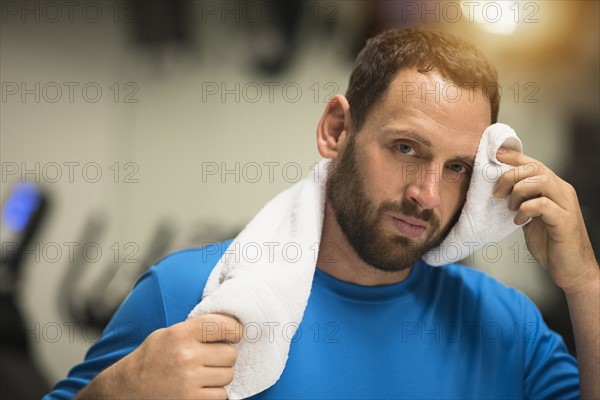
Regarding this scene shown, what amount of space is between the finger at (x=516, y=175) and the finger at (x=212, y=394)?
0.46 m

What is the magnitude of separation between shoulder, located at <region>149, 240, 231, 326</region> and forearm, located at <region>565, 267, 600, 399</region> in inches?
20.8

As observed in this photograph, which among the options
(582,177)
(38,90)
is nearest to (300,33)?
(38,90)

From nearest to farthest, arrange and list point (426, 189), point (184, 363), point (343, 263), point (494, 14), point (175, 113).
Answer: point (184, 363) → point (426, 189) → point (343, 263) → point (494, 14) → point (175, 113)

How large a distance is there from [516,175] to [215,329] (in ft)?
1.48

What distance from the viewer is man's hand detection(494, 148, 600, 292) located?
33.2 inches

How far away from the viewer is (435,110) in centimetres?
84

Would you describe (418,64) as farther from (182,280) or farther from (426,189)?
(182,280)

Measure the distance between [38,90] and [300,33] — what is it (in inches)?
30.8

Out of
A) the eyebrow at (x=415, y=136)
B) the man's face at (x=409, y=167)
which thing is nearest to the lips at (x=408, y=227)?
the man's face at (x=409, y=167)

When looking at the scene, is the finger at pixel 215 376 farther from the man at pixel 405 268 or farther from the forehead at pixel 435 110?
the forehead at pixel 435 110

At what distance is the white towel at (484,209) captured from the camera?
851 mm

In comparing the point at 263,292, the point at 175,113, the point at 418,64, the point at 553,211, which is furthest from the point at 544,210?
the point at 175,113

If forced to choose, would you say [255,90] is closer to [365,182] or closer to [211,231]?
[211,231]

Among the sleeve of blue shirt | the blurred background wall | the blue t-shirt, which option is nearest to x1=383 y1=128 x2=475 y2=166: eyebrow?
the blue t-shirt
